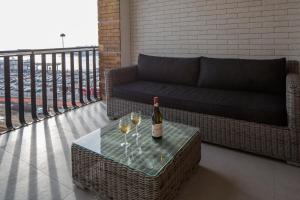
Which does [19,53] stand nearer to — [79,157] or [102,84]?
[102,84]

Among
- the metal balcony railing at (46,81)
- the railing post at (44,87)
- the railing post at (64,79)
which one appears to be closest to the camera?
the metal balcony railing at (46,81)

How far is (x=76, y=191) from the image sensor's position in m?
1.80

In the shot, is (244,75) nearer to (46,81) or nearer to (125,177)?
(125,177)

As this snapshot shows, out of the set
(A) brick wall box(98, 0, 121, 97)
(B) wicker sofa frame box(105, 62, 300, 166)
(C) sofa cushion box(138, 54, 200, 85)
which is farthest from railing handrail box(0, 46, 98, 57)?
(B) wicker sofa frame box(105, 62, 300, 166)

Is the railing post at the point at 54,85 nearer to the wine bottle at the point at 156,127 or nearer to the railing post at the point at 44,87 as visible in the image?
the railing post at the point at 44,87

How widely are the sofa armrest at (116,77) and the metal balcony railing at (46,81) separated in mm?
935

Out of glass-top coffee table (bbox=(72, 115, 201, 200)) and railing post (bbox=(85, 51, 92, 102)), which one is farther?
railing post (bbox=(85, 51, 92, 102))

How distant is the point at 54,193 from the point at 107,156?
1.69ft

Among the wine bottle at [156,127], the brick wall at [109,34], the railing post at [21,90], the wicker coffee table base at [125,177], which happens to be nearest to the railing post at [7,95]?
the railing post at [21,90]

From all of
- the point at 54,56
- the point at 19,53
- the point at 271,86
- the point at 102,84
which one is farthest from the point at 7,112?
the point at 271,86

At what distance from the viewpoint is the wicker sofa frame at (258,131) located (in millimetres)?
2070

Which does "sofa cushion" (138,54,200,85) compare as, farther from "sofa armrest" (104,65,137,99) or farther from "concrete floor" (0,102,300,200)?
"concrete floor" (0,102,300,200)

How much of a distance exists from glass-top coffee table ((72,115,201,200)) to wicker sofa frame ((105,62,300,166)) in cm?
51

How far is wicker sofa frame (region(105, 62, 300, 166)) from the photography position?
2.07m
